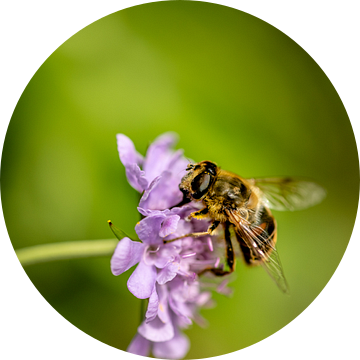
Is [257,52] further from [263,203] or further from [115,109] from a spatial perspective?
[263,203]

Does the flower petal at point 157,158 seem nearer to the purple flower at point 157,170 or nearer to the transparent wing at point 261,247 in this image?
the purple flower at point 157,170

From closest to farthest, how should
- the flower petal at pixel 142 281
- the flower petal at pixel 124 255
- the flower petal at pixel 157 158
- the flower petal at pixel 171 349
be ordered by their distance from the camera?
the flower petal at pixel 124 255, the flower petal at pixel 142 281, the flower petal at pixel 157 158, the flower petal at pixel 171 349

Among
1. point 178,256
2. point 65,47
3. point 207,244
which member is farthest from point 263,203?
point 65,47

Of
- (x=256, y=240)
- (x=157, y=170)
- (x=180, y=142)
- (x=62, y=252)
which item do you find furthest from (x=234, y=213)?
(x=180, y=142)

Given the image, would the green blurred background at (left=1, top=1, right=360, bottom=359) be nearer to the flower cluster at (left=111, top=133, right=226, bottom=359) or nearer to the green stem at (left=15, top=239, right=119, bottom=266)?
the green stem at (left=15, top=239, right=119, bottom=266)

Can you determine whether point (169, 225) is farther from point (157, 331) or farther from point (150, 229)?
point (157, 331)

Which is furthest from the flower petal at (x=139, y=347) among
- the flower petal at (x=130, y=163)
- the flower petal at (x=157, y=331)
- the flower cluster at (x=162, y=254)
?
the flower petal at (x=130, y=163)
